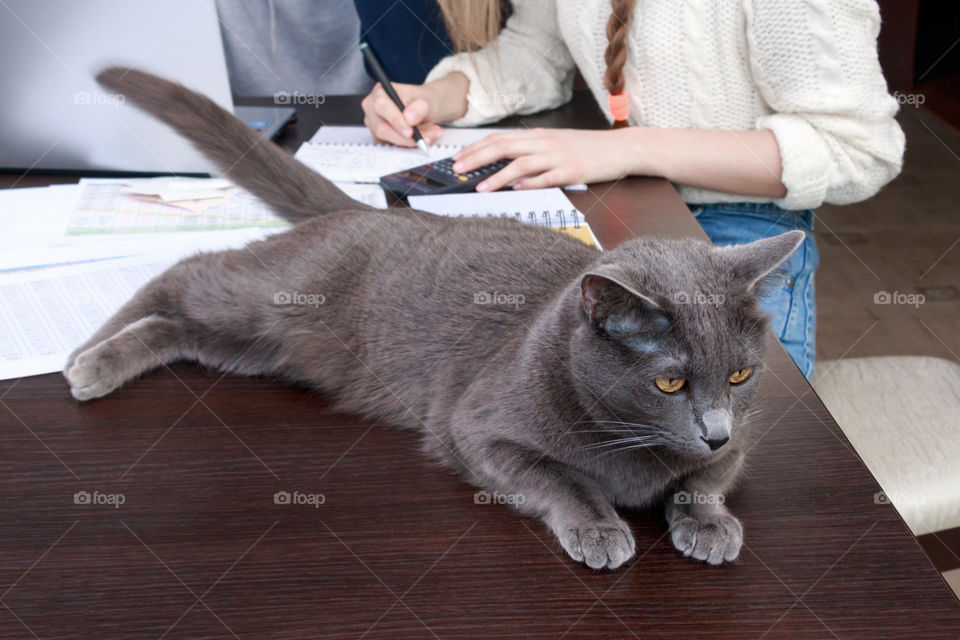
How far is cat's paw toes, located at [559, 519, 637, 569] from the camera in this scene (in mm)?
836

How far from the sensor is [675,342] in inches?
34.1

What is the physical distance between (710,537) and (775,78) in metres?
1.15

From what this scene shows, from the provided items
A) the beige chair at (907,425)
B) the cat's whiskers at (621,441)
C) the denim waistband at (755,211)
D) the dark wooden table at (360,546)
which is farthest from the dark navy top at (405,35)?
the cat's whiskers at (621,441)

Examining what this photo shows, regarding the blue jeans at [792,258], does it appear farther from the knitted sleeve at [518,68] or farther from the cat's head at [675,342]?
the cat's head at [675,342]

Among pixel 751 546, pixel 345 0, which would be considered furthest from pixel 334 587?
pixel 345 0

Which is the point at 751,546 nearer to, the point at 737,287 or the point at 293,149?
the point at 737,287

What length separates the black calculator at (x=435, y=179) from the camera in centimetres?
159

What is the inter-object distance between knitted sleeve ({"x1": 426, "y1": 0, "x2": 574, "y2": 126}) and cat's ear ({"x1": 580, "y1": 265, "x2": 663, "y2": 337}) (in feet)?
4.00

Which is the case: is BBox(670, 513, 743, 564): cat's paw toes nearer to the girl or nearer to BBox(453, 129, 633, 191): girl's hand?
the girl

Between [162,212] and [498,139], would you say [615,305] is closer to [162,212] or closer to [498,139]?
[498,139]

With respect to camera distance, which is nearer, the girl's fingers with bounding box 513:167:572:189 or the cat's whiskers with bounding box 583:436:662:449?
the cat's whiskers with bounding box 583:436:662:449

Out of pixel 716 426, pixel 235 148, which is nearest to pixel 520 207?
pixel 235 148

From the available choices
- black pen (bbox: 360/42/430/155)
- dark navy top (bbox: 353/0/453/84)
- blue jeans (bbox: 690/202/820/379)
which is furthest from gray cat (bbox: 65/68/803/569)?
dark navy top (bbox: 353/0/453/84)

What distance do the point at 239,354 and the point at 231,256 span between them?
0.67 ft
